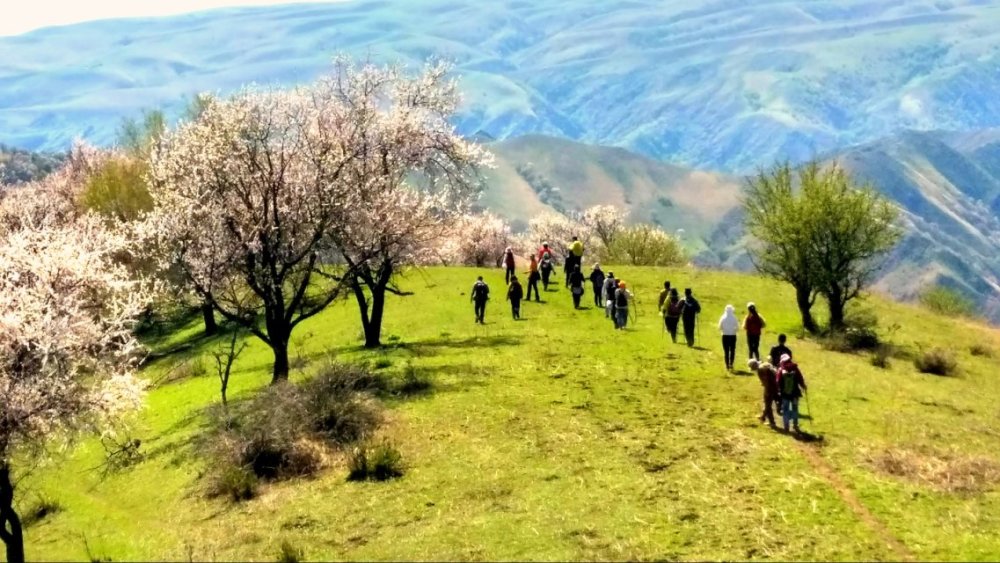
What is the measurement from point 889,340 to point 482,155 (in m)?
26.3

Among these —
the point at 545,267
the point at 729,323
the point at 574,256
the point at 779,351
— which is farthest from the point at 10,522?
the point at 545,267

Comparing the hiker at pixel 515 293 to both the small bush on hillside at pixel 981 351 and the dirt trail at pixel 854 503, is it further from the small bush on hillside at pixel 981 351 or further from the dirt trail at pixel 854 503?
the small bush on hillside at pixel 981 351

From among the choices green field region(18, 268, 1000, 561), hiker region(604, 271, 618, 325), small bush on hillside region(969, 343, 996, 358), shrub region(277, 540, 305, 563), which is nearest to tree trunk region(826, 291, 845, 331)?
small bush on hillside region(969, 343, 996, 358)

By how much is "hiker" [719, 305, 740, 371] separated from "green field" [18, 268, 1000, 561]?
80cm

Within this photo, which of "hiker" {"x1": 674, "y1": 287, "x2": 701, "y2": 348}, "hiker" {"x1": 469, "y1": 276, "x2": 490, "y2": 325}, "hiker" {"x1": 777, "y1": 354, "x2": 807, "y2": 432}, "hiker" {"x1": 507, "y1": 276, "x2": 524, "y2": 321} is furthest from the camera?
"hiker" {"x1": 507, "y1": 276, "x2": 524, "y2": 321}

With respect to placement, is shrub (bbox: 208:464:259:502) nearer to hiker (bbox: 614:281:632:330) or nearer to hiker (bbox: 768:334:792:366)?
hiker (bbox: 768:334:792:366)

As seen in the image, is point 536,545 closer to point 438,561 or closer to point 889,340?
point 438,561

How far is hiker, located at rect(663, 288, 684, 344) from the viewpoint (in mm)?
41156

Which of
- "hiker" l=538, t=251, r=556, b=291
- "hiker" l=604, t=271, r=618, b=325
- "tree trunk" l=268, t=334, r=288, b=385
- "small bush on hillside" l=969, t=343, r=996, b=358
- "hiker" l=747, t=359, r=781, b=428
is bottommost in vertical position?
"small bush on hillside" l=969, t=343, r=996, b=358

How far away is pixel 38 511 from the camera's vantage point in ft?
95.3

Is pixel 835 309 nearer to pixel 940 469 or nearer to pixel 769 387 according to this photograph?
pixel 769 387

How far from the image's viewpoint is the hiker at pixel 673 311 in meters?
41.2

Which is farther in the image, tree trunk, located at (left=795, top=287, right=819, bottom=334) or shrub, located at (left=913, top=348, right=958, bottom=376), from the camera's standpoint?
tree trunk, located at (left=795, top=287, right=819, bottom=334)

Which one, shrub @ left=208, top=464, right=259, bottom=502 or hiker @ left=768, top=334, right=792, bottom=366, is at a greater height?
hiker @ left=768, top=334, right=792, bottom=366
